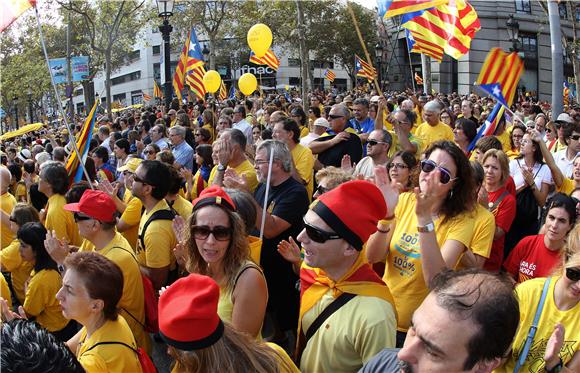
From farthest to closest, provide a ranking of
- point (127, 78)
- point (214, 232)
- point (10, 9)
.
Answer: point (127, 78) → point (10, 9) → point (214, 232)

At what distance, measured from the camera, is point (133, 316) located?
3725mm

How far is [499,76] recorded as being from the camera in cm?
757

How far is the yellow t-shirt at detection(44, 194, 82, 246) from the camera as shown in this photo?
17.3ft

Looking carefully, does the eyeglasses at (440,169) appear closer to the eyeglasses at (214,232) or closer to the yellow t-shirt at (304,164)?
the eyeglasses at (214,232)

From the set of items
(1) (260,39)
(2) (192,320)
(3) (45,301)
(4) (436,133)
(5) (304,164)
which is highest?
(1) (260,39)

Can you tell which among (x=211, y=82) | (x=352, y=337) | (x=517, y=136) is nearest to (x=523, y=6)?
(x=211, y=82)

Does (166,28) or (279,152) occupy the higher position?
(166,28)

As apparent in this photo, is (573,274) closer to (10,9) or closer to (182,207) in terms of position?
(182,207)

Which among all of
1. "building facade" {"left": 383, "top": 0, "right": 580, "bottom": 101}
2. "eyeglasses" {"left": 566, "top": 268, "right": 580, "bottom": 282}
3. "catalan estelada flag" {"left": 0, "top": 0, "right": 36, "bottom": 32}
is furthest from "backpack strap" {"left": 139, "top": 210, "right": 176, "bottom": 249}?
"building facade" {"left": 383, "top": 0, "right": 580, "bottom": 101}

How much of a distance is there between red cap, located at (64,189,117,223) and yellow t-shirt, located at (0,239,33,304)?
1212mm

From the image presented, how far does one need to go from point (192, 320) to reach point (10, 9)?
5.00 metres

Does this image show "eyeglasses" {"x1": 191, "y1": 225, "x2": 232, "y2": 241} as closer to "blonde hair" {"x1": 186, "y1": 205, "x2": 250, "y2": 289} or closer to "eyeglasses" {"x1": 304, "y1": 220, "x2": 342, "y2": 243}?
"blonde hair" {"x1": 186, "y1": 205, "x2": 250, "y2": 289}

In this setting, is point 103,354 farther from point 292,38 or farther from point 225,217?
point 292,38

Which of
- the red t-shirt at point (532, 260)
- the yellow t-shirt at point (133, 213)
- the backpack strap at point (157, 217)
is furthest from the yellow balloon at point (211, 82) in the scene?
the red t-shirt at point (532, 260)
